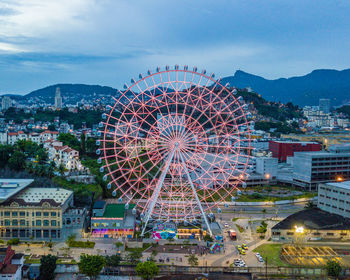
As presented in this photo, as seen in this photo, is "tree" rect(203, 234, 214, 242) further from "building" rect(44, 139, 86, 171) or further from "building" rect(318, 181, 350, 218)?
"building" rect(44, 139, 86, 171)

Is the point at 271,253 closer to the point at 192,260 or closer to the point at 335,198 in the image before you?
the point at 192,260

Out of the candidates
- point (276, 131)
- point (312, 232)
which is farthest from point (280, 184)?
point (276, 131)

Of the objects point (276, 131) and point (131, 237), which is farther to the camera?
point (276, 131)

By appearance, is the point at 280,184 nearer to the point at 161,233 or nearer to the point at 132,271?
the point at 161,233

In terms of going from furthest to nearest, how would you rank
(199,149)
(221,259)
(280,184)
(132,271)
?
(280,184)
(199,149)
(221,259)
(132,271)

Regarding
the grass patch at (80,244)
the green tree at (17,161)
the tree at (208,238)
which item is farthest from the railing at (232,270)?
the green tree at (17,161)

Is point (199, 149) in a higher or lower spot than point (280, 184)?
higher

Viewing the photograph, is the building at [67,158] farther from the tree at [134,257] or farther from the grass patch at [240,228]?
the tree at [134,257]
